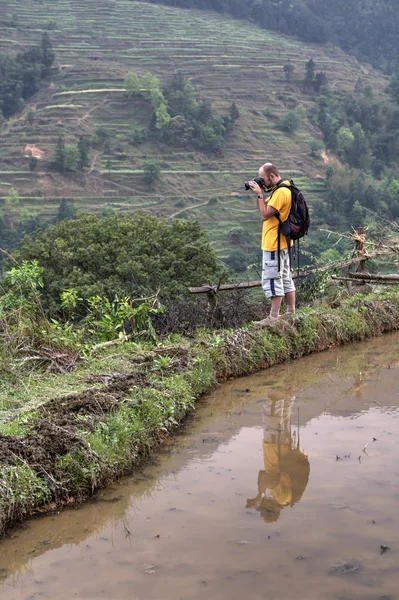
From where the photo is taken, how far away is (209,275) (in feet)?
63.0

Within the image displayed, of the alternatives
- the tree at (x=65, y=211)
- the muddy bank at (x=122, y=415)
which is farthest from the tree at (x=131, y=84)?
the muddy bank at (x=122, y=415)

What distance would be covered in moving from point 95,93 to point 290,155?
2385 centimetres

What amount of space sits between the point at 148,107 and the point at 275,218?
87842 mm

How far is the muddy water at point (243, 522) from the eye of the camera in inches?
105

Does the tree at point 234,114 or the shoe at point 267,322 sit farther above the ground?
the shoe at point 267,322

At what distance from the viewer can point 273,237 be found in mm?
5773

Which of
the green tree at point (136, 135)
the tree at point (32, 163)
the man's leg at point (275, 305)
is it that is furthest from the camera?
the green tree at point (136, 135)

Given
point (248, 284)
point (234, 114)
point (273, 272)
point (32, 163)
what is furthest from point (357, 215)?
point (273, 272)

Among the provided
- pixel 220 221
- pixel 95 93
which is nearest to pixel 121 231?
pixel 220 221

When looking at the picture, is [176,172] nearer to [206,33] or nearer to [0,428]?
[206,33]

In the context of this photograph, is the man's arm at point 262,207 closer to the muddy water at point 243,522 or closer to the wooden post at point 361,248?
the muddy water at point 243,522

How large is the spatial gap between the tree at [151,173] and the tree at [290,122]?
A: 781 inches

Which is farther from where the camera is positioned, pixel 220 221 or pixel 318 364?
pixel 220 221

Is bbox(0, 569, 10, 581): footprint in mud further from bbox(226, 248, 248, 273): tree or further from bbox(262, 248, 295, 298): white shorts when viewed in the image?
bbox(226, 248, 248, 273): tree
